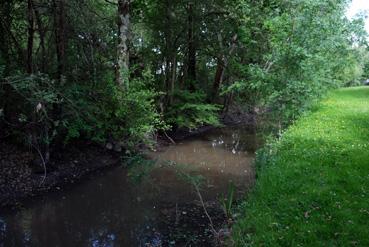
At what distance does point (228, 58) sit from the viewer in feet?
65.0

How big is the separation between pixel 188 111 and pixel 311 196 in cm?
1161

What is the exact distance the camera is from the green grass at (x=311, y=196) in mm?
4898

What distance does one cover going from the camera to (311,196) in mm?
5945

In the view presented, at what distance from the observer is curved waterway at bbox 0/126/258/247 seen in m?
7.19

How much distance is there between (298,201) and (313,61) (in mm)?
6901

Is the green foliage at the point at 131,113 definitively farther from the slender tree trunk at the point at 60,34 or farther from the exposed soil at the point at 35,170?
the slender tree trunk at the point at 60,34

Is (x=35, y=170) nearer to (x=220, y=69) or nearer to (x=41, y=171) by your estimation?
(x=41, y=171)

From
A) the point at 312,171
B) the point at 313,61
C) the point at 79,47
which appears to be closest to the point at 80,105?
the point at 79,47

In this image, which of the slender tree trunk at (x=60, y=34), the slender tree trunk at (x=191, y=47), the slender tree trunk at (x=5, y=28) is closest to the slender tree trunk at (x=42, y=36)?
the slender tree trunk at (x=60, y=34)

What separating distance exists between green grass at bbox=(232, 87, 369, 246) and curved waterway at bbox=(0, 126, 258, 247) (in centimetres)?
137

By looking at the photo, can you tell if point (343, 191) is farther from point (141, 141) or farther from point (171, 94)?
point (171, 94)

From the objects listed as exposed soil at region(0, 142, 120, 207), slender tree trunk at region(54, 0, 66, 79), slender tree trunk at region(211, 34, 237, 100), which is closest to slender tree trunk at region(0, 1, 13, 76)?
slender tree trunk at region(54, 0, 66, 79)

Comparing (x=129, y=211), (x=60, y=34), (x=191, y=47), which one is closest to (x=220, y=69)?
(x=191, y=47)

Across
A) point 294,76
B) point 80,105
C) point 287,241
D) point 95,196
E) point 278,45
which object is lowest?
point 95,196
